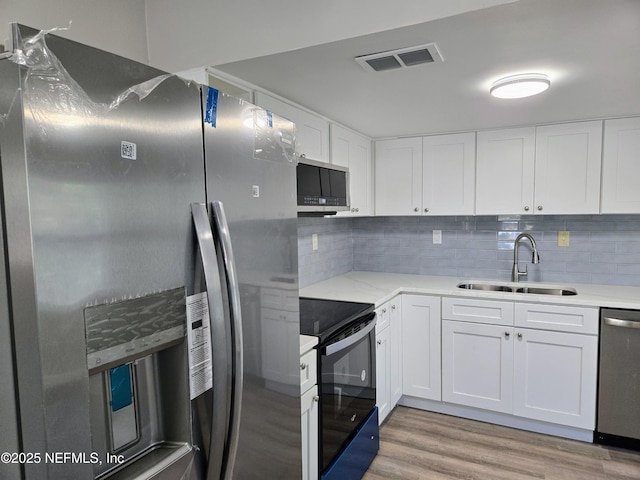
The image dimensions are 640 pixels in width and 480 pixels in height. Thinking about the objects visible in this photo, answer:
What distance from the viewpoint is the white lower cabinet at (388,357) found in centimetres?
259

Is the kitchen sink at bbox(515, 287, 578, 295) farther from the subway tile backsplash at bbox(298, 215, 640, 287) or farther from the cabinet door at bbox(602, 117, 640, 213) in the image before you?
the cabinet door at bbox(602, 117, 640, 213)

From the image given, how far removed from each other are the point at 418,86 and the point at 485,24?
68cm

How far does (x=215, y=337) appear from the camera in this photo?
950 mm

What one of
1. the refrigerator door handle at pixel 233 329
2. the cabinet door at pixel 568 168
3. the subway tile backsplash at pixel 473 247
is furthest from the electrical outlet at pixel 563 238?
the refrigerator door handle at pixel 233 329

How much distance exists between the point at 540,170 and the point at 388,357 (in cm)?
176

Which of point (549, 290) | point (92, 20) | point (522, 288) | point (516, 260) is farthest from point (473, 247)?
point (92, 20)

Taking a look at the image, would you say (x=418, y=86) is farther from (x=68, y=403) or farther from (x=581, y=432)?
(x=581, y=432)

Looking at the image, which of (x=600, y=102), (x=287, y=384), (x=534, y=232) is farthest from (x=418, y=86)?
(x=534, y=232)

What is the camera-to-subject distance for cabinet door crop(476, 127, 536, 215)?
2973mm

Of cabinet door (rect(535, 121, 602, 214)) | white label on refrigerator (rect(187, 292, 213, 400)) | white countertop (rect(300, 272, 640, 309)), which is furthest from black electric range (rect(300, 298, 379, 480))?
cabinet door (rect(535, 121, 602, 214))

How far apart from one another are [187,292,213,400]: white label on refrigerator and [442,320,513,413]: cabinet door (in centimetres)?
227

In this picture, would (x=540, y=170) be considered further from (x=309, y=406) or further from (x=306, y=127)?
(x=309, y=406)

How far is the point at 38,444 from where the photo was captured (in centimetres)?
65

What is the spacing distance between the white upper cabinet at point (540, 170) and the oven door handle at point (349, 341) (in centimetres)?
148
